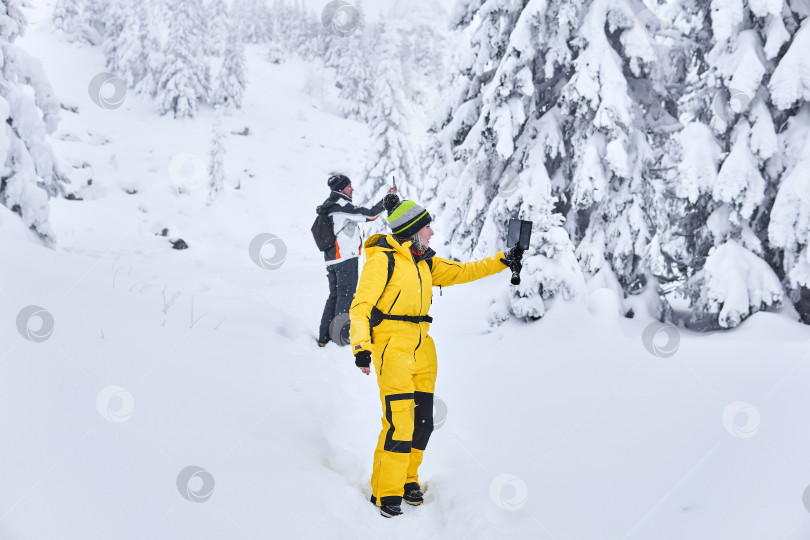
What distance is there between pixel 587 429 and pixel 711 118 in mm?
5879

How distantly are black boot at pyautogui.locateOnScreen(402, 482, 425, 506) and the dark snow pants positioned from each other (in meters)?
3.37

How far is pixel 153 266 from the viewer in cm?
1161

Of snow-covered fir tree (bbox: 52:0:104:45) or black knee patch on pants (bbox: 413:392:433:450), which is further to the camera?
snow-covered fir tree (bbox: 52:0:104:45)

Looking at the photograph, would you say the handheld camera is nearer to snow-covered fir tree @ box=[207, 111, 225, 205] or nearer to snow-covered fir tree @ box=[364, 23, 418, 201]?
snow-covered fir tree @ box=[364, 23, 418, 201]

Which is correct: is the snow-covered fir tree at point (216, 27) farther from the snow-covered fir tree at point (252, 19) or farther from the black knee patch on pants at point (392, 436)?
the black knee patch on pants at point (392, 436)

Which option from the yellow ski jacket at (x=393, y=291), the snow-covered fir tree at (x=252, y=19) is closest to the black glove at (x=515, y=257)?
the yellow ski jacket at (x=393, y=291)

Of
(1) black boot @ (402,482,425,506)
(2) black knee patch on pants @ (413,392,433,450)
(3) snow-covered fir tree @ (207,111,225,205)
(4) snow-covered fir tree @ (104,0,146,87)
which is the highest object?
(2) black knee patch on pants @ (413,392,433,450)

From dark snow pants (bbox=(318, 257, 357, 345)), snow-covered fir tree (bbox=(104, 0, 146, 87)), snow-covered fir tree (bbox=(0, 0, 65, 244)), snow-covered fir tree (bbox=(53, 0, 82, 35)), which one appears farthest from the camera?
snow-covered fir tree (bbox=(53, 0, 82, 35))

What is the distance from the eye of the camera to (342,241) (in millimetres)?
6977

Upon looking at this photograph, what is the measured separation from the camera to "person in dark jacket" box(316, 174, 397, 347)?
6.86 metres

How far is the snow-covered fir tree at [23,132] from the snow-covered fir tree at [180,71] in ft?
112

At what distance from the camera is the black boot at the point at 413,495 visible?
3775 mm

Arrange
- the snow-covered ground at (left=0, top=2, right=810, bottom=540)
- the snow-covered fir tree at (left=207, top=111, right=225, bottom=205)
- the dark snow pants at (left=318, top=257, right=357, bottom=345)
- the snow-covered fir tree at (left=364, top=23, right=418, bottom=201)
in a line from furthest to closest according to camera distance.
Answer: the snow-covered fir tree at (left=207, top=111, right=225, bottom=205) < the snow-covered fir tree at (left=364, top=23, right=418, bottom=201) < the dark snow pants at (left=318, top=257, right=357, bottom=345) < the snow-covered ground at (left=0, top=2, right=810, bottom=540)

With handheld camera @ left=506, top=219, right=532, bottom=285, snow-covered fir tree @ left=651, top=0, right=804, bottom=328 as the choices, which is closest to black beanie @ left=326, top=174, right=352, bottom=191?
handheld camera @ left=506, top=219, right=532, bottom=285
